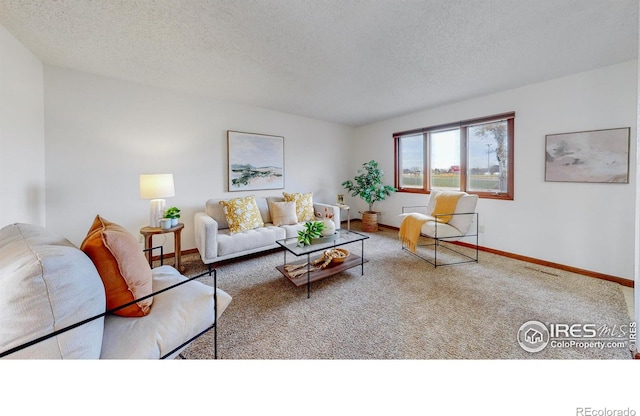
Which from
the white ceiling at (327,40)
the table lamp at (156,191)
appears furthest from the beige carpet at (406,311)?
the white ceiling at (327,40)

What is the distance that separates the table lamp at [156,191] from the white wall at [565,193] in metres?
4.21

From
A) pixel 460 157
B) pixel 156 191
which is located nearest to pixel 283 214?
pixel 156 191

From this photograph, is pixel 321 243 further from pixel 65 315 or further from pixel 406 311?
pixel 65 315

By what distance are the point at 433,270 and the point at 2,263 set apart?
3.15m

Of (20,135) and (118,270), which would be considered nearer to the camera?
(118,270)

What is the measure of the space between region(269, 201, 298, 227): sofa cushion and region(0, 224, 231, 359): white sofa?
2329 mm

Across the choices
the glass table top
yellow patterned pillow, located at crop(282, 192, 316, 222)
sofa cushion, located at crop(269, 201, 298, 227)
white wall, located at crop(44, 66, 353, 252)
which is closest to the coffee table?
the glass table top

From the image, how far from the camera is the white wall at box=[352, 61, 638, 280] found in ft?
7.68

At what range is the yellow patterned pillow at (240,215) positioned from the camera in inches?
120

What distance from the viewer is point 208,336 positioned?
158 centimetres

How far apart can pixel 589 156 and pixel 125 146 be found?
536 centimetres

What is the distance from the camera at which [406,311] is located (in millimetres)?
1879
